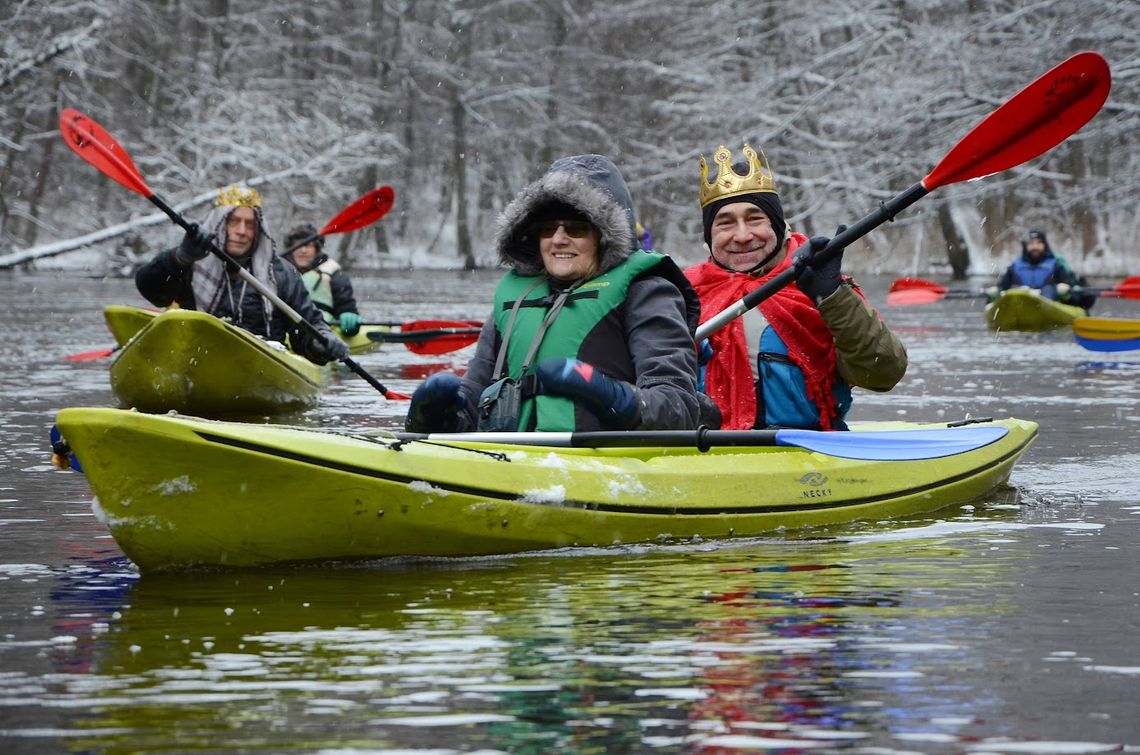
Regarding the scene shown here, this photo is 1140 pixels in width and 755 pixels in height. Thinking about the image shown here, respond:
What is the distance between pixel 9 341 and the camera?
634 inches

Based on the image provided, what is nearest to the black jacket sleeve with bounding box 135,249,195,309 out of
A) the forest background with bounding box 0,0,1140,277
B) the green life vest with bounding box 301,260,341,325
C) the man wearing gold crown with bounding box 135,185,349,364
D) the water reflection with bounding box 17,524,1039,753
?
the man wearing gold crown with bounding box 135,185,349,364

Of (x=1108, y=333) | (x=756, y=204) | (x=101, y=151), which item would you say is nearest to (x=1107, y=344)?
(x=1108, y=333)

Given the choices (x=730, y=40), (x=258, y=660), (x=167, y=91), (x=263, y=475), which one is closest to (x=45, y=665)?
(x=258, y=660)

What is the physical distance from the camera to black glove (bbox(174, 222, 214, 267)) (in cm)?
902

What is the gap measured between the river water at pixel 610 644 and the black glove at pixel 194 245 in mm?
2320

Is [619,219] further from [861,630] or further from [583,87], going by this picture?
[583,87]

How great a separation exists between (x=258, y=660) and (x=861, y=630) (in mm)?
1462

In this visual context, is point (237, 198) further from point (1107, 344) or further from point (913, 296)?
point (913, 296)

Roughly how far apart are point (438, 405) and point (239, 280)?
5261mm

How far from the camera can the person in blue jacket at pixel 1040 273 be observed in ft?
61.1

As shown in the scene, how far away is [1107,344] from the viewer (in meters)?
14.2

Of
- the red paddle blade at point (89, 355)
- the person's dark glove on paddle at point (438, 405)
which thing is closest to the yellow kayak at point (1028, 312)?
the red paddle blade at point (89, 355)

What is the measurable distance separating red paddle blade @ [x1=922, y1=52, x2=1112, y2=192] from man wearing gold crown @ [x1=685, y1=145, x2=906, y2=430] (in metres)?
1.17

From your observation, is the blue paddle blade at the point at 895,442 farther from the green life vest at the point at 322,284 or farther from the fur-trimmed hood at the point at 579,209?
the green life vest at the point at 322,284
